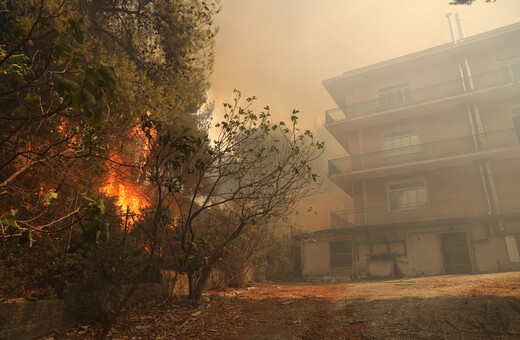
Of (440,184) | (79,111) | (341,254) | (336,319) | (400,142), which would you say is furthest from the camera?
(400,142)

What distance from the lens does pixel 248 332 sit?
5605mm

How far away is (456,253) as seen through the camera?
1717 centimetres

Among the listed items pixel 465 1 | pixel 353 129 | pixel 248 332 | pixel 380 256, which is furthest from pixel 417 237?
pixel 248 332

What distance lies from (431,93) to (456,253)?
9749 millimetres

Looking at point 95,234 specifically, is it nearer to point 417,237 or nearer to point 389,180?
point 417,237

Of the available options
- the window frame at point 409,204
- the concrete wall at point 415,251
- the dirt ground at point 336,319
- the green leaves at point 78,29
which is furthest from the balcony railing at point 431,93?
the green leaves at point 78,29

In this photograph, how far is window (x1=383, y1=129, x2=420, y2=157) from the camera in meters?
20.0

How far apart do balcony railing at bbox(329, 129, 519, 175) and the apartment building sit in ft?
0.20

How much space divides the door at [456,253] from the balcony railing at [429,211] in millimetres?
1153

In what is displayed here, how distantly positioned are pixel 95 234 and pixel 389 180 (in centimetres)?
2043

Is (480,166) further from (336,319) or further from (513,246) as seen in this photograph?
(336,319)

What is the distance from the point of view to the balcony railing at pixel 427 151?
17.6m

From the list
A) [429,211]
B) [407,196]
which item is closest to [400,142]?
[407,196]

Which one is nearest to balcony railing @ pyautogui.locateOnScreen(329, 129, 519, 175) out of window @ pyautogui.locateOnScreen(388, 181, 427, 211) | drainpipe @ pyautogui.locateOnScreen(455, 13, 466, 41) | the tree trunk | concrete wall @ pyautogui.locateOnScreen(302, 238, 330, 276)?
window @ pyautogui.locateOnScreen(388, 181, 427, 211)
